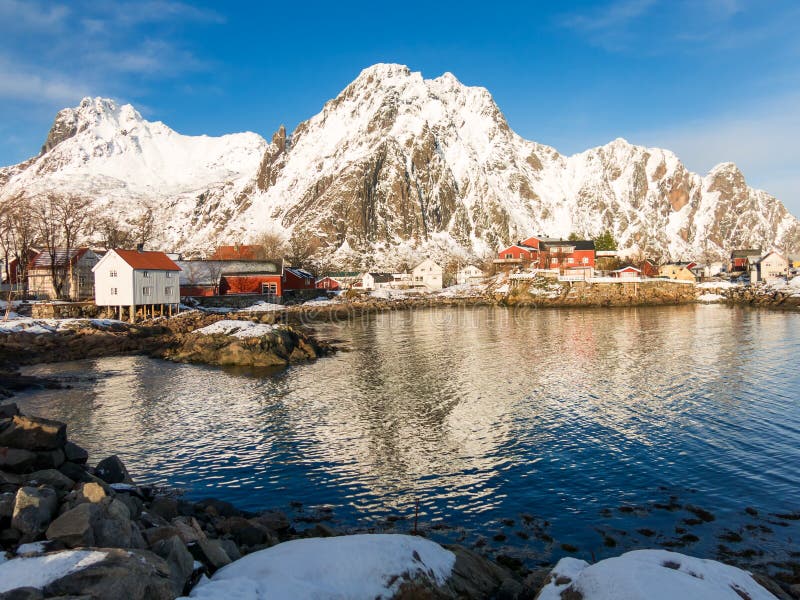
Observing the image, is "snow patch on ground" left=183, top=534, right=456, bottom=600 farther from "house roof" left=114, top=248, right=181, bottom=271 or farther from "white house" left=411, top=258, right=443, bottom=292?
"white house" left=411, top=258, right=443, bottom=292

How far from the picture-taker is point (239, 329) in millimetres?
44875

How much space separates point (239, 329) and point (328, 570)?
3905 cm

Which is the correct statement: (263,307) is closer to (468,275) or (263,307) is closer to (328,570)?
(328,570)

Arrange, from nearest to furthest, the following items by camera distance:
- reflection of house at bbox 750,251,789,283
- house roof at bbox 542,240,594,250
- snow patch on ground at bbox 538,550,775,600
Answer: snow patch on ground at bbox 538,550,775,600 < reflection of house at bbox 750,251,789,283 < house roof at bbox 542,240,594,250

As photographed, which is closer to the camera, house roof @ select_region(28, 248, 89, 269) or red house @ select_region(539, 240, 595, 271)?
house roof @ select_region(28, 248, 89, 269)

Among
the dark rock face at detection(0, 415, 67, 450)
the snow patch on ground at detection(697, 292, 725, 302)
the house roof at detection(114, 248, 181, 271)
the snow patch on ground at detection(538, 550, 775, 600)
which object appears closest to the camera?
the snow patch on ground at detection(538, 550, 775, 600)

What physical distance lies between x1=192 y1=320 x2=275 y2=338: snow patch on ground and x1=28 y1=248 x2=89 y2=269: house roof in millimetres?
36896

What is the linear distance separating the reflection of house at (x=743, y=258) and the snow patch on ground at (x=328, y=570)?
16464 cm

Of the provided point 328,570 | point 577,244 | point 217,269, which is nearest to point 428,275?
point 577,244

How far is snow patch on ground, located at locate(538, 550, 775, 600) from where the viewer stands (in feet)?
23.0

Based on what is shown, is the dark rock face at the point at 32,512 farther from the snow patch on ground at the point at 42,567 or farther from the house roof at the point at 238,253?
the house roof at the point at 238,253

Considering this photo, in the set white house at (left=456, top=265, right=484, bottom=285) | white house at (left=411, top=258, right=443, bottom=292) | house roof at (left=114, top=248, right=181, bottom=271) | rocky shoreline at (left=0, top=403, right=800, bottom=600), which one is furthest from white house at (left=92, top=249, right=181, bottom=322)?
white house at (left=456, top=265, right=484, bottom=285)

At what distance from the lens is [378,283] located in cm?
13350

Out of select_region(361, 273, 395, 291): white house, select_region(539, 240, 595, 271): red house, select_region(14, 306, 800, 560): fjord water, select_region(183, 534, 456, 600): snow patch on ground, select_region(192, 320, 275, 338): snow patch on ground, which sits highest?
select_region(539, 240, 595, 271): red house
